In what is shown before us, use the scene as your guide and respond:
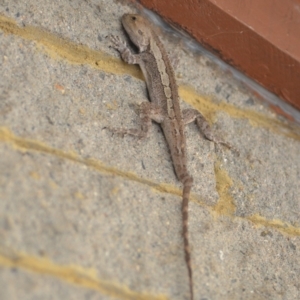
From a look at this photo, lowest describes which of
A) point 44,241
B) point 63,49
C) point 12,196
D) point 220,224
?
point 44,241

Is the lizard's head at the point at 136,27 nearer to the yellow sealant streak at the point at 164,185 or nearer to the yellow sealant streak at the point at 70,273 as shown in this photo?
the yellow sealant streak at the point at 164,185

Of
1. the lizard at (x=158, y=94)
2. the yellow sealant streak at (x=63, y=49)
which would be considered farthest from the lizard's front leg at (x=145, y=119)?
the yellow sealant streak at (x=63, y=49)

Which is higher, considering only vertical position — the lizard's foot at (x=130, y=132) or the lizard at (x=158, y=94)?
the lizard at (x=158, y=94)

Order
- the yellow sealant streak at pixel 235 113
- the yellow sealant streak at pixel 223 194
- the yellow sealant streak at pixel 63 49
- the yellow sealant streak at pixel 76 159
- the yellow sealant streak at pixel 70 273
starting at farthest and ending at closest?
1. the yellow sealant streak at pixel 235 113
2. the yellow sealant streak at pixel 223 194
3. the yellow sealant streak at pixel 63 49
4. the yellow sealant streak at pixel 76 159
5. the yellow sealant streak at pixel 70 273

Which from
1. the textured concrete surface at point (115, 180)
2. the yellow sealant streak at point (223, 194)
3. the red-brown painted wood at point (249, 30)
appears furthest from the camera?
the red-brown painted wood at point (249, 30)

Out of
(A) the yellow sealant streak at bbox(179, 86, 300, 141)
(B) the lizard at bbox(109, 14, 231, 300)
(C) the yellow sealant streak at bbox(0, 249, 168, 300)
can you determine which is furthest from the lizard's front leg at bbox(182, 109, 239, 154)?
(C) the yellow sealant streak at bbox(0, 249, 168, 300)

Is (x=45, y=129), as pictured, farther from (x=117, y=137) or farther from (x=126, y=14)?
(x=126, y=14)

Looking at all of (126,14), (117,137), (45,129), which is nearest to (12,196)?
(45,129)

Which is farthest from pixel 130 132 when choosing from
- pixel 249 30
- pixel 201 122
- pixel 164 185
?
pixel 249 30
